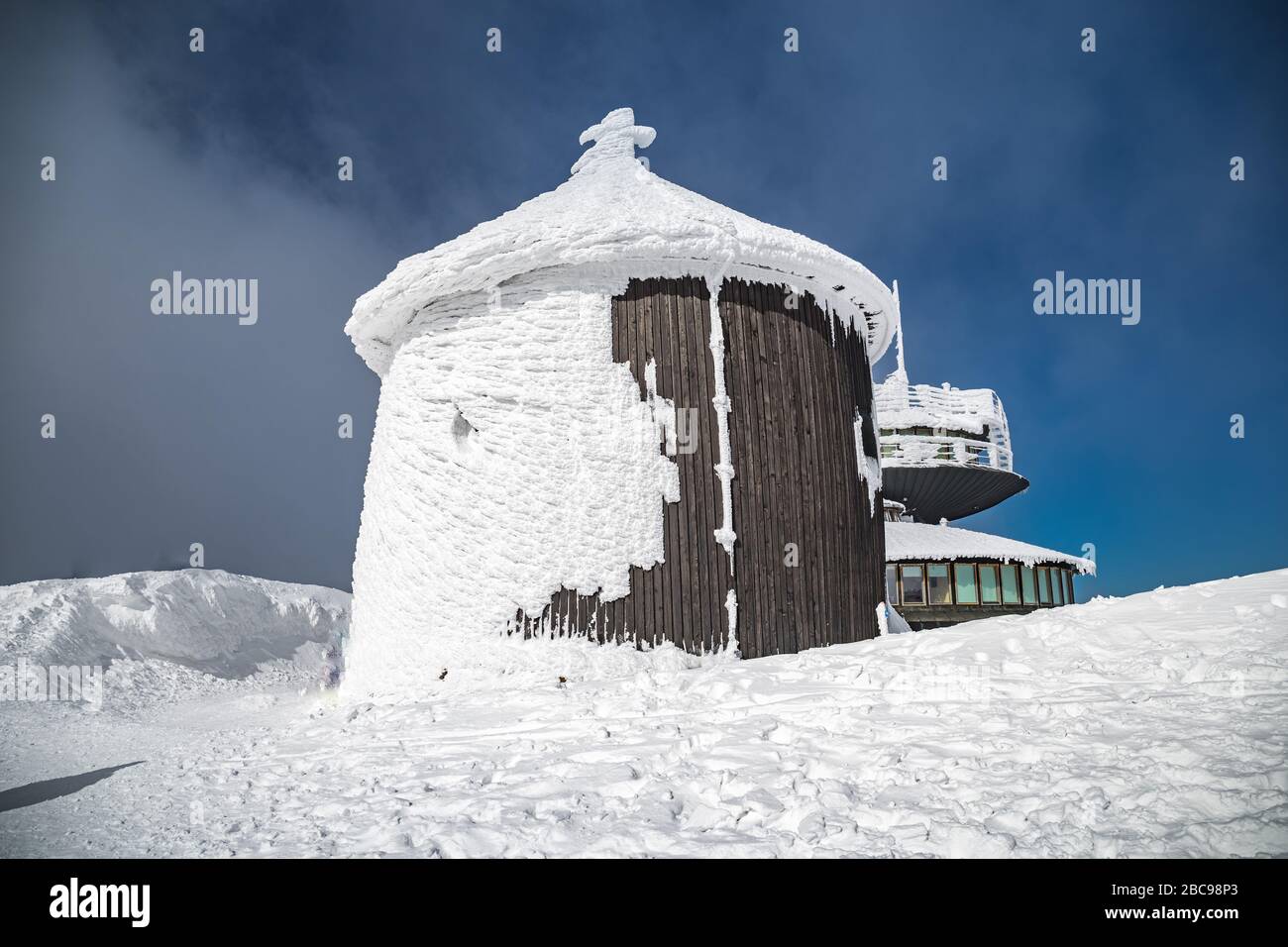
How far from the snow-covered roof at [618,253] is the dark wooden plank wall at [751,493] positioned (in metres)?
0.31

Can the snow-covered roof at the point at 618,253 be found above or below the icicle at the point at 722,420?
above

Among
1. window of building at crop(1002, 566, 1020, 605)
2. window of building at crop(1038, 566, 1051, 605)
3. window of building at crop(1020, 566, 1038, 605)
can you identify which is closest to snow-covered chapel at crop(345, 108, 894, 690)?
window of building at crop(1002, 566, 1020, 605)

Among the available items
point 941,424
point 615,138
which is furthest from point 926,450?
point 615,138

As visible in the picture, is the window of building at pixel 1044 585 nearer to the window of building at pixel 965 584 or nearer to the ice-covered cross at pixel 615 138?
the window of building at pixel 965 584

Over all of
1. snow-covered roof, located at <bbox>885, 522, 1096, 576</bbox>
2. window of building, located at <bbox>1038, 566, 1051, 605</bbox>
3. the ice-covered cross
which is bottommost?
window of building, located at <bbox>1038, 566, 1051, 605</bbox>

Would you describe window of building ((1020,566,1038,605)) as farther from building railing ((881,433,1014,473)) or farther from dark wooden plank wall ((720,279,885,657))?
dark wooden plank wall ((720,279,885,657))

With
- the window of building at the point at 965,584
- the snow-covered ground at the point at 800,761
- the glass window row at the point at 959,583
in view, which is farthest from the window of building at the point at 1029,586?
the snow-covered ground at the point at 800,761

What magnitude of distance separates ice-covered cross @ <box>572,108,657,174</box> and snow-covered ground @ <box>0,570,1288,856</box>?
25.6ft

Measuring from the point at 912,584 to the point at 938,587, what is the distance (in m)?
0.84

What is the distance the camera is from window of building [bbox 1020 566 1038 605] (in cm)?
2309

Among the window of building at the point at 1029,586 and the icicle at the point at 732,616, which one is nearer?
the icicle at the point at 732,616

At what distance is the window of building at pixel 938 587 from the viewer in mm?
22469
